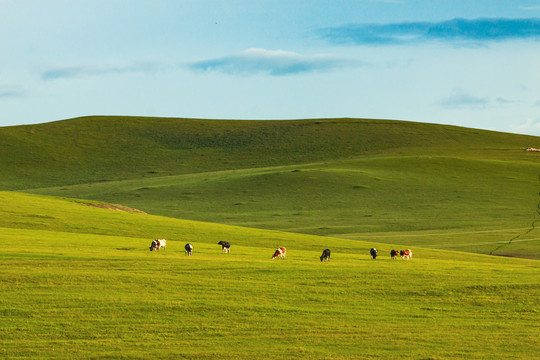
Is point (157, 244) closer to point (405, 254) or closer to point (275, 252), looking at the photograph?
point (275, 252)

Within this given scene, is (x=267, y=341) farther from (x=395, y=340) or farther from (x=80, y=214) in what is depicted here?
(x=80, y=214)

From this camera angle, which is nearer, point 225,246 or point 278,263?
point 278,263

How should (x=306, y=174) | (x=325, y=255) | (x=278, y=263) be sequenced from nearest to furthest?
(x=278, y=263) → (x=325, y=255) → (x=306, y=174)

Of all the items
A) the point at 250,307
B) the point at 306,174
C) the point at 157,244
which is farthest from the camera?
the point at 306,174

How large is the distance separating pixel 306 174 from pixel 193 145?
151ft

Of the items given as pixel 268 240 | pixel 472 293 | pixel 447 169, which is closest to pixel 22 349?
pixel 472 293

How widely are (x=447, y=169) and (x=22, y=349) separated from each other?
82763 mm

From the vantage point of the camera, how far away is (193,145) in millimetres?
129500

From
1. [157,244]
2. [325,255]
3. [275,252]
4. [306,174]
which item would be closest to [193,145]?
[306,174]

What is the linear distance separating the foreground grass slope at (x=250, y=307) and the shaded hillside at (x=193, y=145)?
79.6 metres

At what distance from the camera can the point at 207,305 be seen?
62.3 feet

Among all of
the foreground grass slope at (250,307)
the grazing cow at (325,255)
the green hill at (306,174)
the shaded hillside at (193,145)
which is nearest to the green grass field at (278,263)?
the foreground grass slope at (250,307)

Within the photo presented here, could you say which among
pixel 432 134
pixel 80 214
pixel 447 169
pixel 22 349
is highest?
pixel 432 134

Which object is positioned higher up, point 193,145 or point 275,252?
point 193,145
